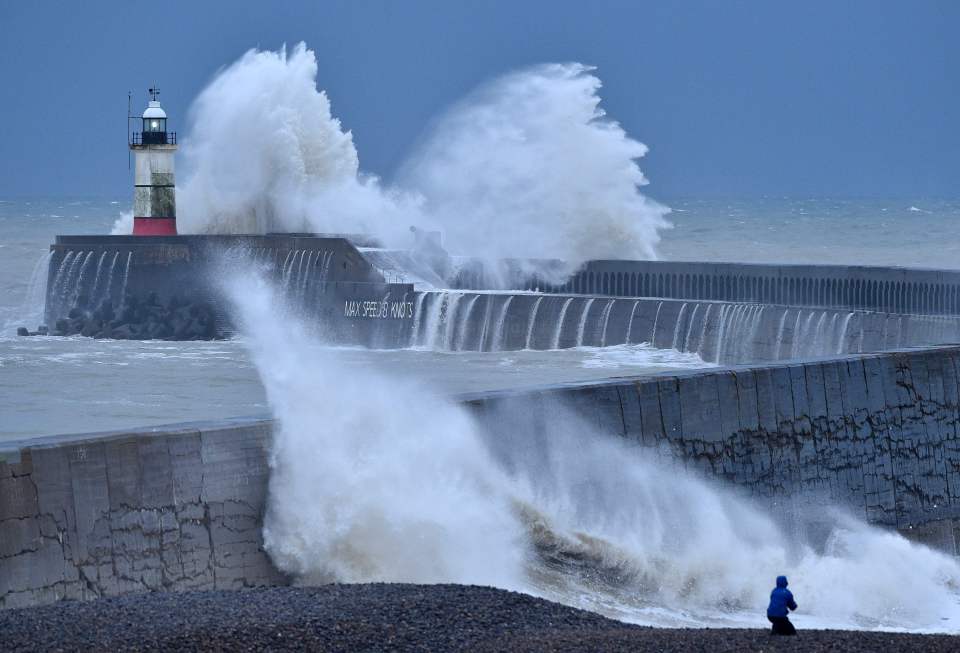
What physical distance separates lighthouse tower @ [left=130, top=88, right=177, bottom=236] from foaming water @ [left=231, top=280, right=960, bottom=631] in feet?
61.9

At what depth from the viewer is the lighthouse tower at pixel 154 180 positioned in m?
27.2

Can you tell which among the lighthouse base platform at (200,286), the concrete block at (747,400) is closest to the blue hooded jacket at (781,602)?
the concrete block at (747,400)

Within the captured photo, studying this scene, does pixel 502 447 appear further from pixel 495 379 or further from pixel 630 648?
pixel 495 379

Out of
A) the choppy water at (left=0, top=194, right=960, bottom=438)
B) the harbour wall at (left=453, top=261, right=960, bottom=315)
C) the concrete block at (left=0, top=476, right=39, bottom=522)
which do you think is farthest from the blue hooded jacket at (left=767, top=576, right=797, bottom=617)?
the harbour wall at (left=453, top=261, right=960, bottom=315)

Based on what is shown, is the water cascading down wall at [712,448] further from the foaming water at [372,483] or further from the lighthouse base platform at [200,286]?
the lighthouse base platform at [200,286]

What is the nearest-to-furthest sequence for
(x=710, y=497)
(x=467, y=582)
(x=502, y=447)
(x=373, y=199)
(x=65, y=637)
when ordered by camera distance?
1. (x=65, y=637)
2. (x=467, y=582)
3. (x=502, y=447)
4. (x=710, y=497)
5. (x=373, y=199)

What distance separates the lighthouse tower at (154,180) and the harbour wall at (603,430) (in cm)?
1847

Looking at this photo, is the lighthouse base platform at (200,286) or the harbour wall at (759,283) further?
the lighthouse base platform at (200,286)

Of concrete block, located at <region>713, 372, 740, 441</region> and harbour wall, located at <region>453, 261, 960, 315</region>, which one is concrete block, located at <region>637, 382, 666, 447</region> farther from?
harbour wall, located at <region>453, 261, 960, 315</region>

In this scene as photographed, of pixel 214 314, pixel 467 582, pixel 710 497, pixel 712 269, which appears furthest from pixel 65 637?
pixel 214 314

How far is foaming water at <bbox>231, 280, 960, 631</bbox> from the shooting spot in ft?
24.0

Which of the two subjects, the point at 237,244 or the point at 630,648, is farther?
the point at 237,244

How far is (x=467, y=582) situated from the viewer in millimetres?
7340

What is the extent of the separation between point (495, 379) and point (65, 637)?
13.5 meters
